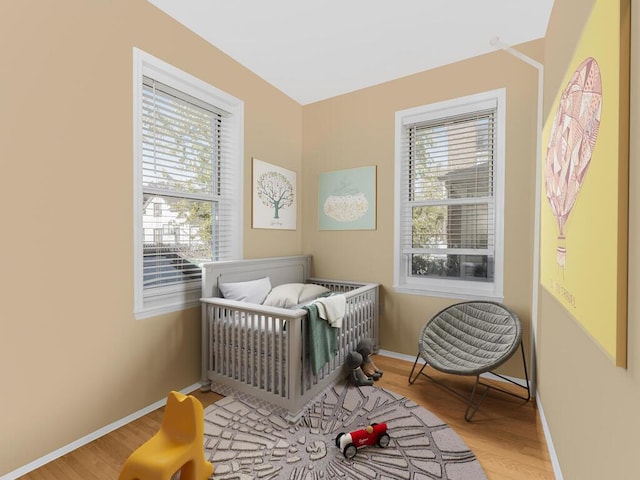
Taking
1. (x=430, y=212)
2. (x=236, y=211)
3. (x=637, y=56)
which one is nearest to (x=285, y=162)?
(x=236, y=211)

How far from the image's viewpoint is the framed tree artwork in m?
3.04

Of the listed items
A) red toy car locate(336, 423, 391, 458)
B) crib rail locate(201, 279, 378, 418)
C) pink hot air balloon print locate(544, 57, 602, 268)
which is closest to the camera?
pink hot air balloon print locate(544, 57, 602, 268)

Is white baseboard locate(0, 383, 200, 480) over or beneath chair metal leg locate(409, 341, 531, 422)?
beneath

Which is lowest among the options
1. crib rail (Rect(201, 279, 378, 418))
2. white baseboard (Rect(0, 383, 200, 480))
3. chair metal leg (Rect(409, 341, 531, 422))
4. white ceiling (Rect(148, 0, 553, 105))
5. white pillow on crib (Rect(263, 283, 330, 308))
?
white baseboard (Rect(0, 383, 200, 480))

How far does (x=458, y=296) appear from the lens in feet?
9.05

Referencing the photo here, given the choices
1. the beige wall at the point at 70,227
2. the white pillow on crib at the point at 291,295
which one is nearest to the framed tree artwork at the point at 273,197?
the white pillow on crib at the point at 291,295

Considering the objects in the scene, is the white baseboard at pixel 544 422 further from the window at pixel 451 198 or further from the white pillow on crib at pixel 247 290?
the white pillow on crib at pixel 247 290

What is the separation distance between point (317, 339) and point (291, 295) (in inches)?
22.9

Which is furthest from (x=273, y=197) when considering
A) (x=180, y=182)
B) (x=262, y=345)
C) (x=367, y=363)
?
(x=367, y=363)

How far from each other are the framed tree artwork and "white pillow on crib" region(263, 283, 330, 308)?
72 centimetres

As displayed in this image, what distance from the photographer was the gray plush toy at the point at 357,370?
2467 millimetres

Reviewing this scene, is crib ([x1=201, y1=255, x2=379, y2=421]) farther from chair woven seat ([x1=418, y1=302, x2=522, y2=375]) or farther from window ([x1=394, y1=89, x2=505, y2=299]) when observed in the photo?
window ([x1=394, y1=89, x2=505, y2=299])

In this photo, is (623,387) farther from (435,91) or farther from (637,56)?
(435,91)

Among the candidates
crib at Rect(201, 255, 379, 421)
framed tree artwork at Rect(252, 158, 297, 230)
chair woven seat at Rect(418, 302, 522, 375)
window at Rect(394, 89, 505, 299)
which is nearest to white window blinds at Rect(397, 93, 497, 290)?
window at Rect(394, 89, 505, 299)
